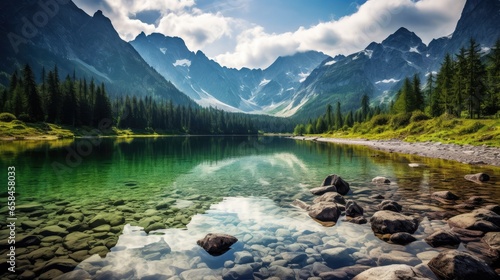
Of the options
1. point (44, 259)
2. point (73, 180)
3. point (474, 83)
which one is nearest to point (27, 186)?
point (73, 180)

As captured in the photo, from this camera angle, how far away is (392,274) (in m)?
7.47

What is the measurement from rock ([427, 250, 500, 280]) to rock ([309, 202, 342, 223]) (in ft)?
19.0

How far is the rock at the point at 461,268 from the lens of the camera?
790 cm

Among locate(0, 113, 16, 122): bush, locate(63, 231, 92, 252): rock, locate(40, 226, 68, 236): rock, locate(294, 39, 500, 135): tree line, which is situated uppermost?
locate(294, 39, 500, 135): tree line

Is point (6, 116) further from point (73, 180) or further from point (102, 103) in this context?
point (73, 180)

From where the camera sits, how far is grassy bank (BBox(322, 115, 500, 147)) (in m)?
47.2

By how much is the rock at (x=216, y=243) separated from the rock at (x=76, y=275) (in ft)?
13.4

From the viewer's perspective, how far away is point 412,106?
104 meters

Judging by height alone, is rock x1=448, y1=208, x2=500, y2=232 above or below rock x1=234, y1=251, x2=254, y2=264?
above

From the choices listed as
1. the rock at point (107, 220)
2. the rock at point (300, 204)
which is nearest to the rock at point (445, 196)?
the rock at point (300, 204)

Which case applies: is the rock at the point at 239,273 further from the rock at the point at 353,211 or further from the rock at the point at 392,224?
the rock at the point at 353,211

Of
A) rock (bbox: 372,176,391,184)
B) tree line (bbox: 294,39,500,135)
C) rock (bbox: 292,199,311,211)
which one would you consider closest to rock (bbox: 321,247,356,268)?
rock (bbox: 292,199,311,211)

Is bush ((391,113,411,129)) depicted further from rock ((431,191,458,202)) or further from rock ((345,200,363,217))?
rock ((345,200,363,217))

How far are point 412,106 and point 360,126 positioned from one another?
25886mm
